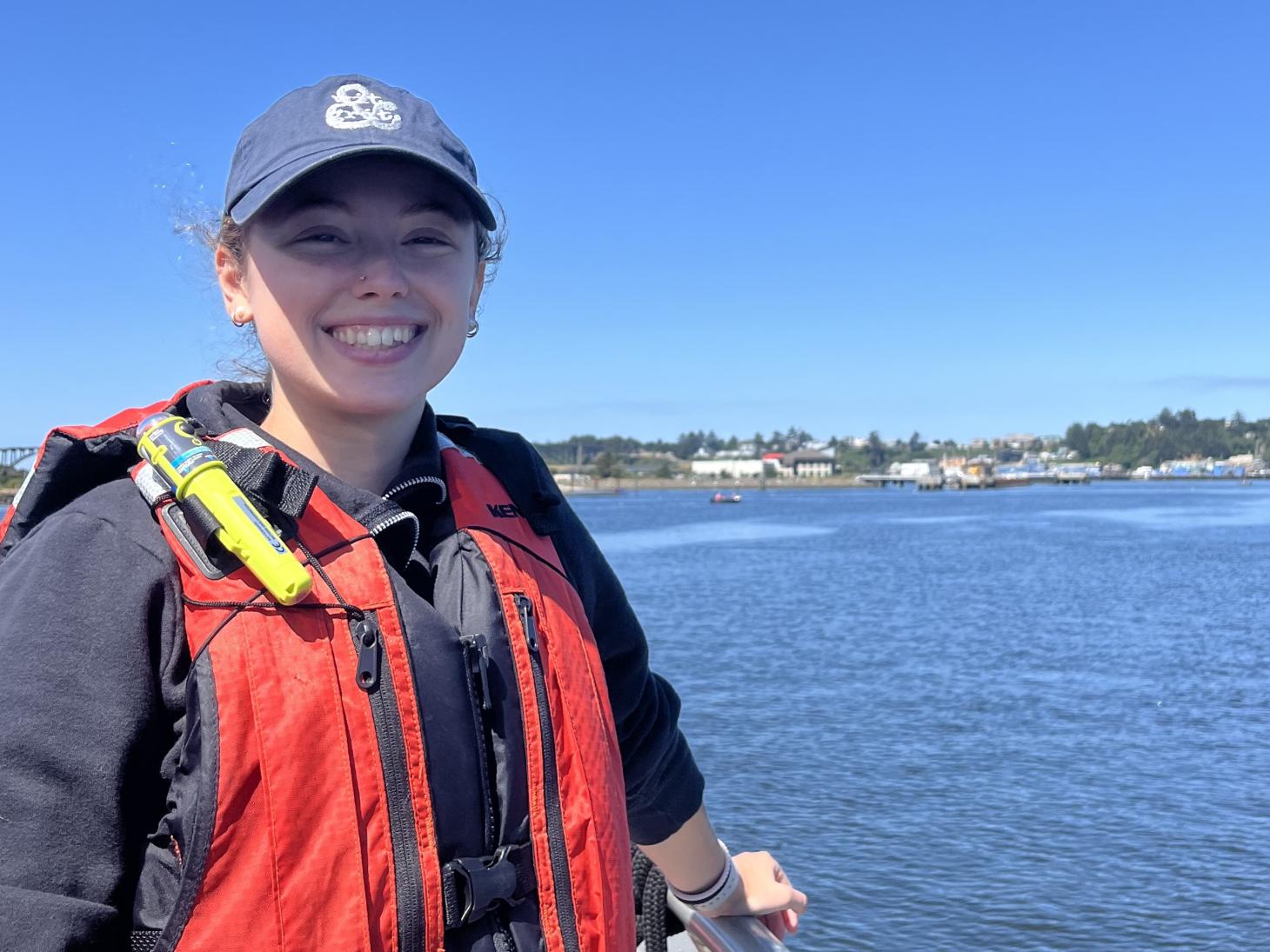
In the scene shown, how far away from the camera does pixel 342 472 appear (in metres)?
1.98

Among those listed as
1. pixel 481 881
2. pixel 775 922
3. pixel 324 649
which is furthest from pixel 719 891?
pixel 324 649

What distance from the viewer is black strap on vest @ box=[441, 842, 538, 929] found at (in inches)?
67.6

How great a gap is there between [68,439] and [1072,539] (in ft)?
222

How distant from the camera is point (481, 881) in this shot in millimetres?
1735

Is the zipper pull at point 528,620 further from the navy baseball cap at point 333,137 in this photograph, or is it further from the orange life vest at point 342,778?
the navy baseball cap at point 333,137

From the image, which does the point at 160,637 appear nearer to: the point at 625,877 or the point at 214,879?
the point at 214,879

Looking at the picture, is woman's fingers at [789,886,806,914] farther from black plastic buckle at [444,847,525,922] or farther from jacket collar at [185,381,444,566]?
jacket collar at [185,381,444,566]

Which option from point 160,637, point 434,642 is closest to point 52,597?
point 160,637

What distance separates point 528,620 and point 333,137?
817 mm

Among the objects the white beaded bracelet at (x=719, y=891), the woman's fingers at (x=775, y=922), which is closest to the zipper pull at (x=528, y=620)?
the white beaded bracelet at (x=719, y=891)

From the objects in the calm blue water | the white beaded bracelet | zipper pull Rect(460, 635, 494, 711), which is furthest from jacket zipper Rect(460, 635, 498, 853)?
the calm blue water

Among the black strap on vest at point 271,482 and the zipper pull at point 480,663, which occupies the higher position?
the black strap on vest at point 271,482

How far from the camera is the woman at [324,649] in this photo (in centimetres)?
151

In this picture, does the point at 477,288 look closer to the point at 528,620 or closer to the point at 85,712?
the point at 528,620
